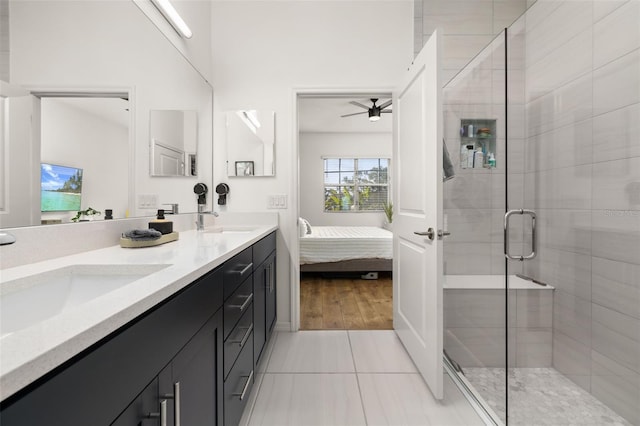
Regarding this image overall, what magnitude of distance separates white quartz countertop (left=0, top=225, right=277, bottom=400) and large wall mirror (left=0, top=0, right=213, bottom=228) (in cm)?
31

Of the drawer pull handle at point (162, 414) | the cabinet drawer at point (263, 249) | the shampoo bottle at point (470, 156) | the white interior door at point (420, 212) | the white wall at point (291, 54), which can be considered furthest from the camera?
the white wall at point (291, 54)

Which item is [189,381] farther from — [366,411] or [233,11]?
[233,11]

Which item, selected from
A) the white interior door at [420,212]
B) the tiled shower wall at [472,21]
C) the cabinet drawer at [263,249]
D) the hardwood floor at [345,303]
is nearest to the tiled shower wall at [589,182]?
the tiled shower wall at [472,21]

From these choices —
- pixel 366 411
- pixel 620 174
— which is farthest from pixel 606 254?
pixel 366 411

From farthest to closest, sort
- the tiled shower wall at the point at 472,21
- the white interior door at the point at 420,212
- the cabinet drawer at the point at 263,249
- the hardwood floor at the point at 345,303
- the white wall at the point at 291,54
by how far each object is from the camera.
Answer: the hardwood floor at the point at 345,303 → the white wall at the point at 291,54 → the tiled shower wall at the point at 472,21 → the cabinet drawer at the point at 263,249 → the white interior door at the point at 420,212

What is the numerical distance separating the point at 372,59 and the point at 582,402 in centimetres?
257

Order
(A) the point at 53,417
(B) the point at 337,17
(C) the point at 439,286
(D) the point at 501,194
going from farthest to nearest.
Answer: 1. (B) the point at 337,17
2. (D) the point at 501,194
3. (C) the point at 439,286
4. (A) the point at 53,417

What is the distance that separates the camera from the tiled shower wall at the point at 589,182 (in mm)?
1432

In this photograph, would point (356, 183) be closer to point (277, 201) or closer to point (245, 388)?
point (277, 201)

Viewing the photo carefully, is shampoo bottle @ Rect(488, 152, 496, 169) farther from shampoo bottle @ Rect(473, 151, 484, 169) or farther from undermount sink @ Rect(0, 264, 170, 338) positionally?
undermount sink @ Rect(0, 264, 170, 338)

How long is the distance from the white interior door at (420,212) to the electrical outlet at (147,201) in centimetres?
153

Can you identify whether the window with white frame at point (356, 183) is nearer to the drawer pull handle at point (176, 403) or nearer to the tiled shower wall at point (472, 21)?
the tiled shower wall at point (472, 21)

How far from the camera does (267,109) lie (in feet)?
8.22

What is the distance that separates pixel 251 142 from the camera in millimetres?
2506
